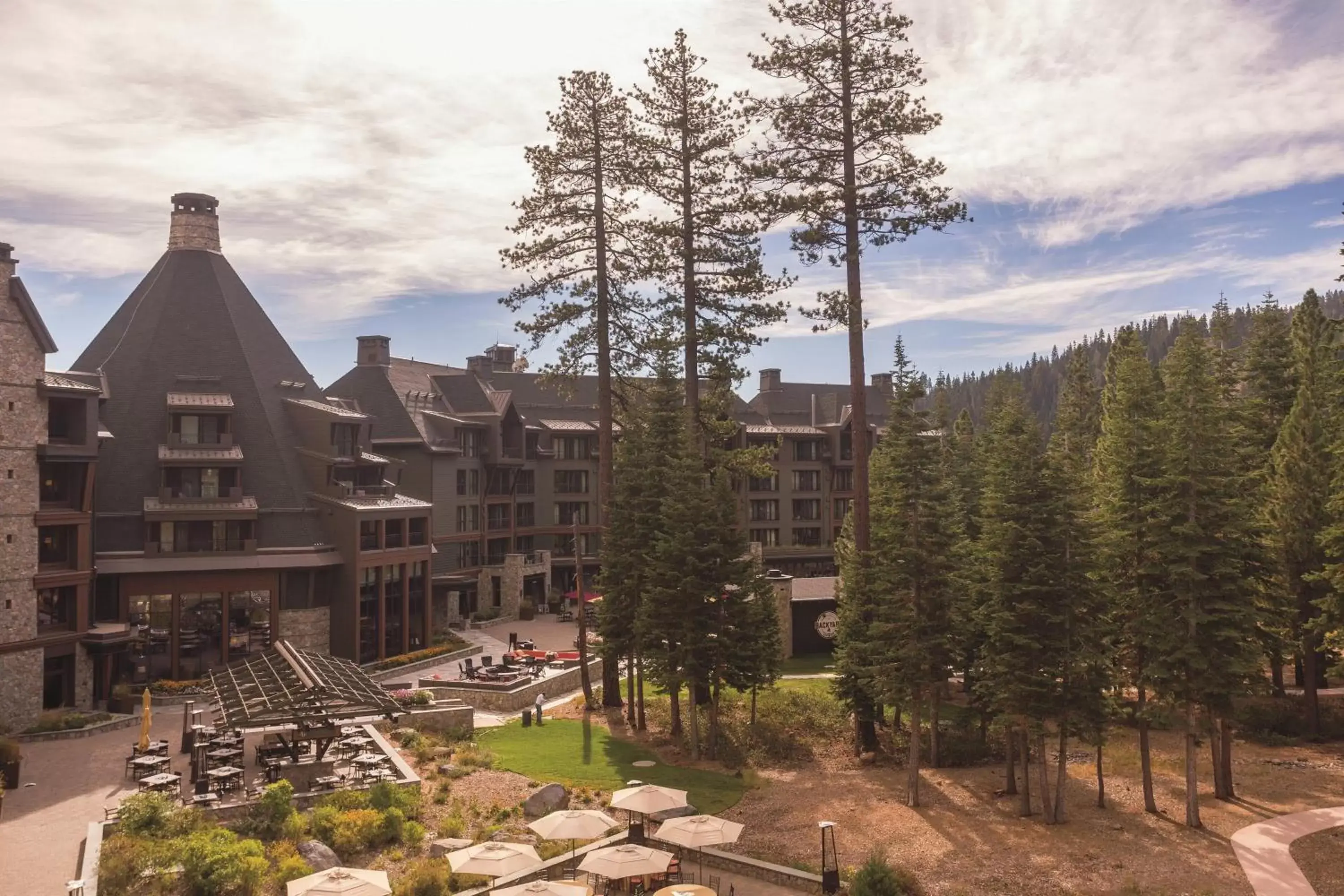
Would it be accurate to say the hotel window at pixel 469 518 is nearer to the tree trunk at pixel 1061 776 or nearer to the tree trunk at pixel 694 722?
the tree trunk at pixel 694 722

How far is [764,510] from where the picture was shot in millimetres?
77562

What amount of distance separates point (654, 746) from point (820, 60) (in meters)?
23.2

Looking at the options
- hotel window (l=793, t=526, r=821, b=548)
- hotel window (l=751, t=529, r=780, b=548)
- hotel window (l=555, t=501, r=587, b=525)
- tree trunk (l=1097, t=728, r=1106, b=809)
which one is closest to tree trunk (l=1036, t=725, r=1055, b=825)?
tree trunk (l=1097, t=728, r=1106, b=809)

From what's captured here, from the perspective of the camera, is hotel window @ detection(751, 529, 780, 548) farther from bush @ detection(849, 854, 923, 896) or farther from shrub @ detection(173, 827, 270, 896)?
shrub @ detection(173, 827, 270, 896)

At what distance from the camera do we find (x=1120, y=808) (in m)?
26.8

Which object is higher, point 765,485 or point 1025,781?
point 765,485

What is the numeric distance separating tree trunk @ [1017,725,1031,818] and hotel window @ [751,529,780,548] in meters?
50.7

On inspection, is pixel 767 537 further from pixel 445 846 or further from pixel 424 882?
pixel 424 882

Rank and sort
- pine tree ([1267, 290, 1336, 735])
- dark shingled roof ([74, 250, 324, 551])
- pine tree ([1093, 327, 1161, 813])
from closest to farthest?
pine tree ([1093, 327, 1161, 813]) < pine tree ([1267, 290, 1336, 735]) < dark shingled roof ([74, 250, 324, 551])

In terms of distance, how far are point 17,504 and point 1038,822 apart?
35.7 metres

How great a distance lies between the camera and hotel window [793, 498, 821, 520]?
78.8 m

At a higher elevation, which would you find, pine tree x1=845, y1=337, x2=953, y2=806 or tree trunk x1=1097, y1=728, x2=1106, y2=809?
pine tree x1=845, y1=337, x2=953, y2=806

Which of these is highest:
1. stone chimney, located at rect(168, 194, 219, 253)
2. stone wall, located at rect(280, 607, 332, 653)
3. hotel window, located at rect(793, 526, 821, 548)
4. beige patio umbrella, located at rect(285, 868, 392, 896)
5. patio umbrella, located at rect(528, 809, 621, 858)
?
stone chimney, located at rect(168, 194, 219, 253)

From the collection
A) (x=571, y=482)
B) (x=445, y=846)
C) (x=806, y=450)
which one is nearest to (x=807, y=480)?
(x=806, y=450)
